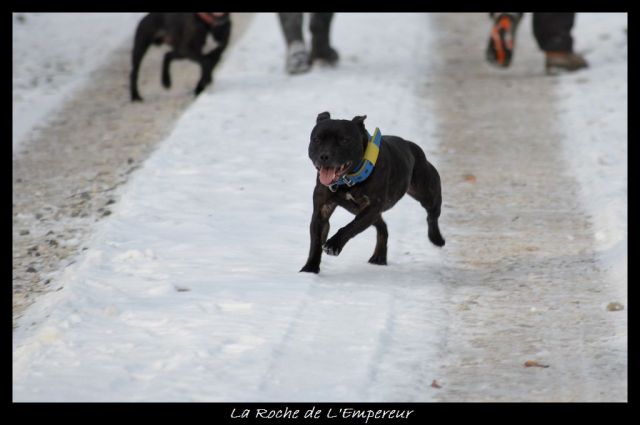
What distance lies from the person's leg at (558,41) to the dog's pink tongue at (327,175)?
26.6 ft

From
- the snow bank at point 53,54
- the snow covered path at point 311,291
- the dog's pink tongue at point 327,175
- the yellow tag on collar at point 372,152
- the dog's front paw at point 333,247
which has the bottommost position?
the snow bank at point 53,54

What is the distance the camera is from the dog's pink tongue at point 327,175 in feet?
22.1

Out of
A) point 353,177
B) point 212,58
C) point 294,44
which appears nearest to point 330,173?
point 353,177

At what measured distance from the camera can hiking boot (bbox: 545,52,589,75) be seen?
14.2 meters

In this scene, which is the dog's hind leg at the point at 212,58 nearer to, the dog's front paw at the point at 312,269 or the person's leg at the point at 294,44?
the person's leg at the point at 294,44

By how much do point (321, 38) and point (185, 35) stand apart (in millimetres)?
2383

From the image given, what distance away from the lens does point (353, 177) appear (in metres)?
6.89

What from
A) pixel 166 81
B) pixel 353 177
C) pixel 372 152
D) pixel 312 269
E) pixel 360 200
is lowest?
pixel 166 81

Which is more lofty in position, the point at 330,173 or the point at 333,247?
the point at 330,173

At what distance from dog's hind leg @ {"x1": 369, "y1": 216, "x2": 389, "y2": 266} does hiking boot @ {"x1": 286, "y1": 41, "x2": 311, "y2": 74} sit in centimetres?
734

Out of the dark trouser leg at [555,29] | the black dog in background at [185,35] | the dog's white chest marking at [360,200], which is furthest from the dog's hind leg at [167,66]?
the dog's white chest marking at [360,200]

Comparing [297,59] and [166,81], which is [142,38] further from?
[297,59]

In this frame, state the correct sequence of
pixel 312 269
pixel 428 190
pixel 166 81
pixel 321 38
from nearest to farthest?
pixel 312 269
pixel 428 190
pixel 166 81
pixel 321 38
